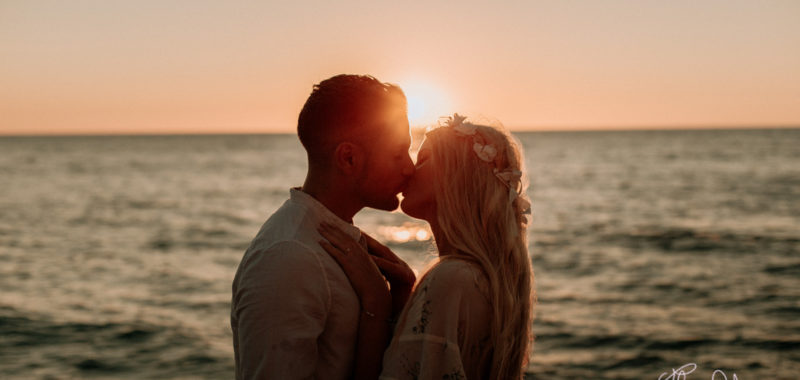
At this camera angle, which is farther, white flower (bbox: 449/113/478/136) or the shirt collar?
white flower (bbox: 449/113/478/136)

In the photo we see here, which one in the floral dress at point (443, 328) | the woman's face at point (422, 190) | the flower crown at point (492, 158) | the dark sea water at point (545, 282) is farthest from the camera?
the dark sea water at point (545, 282)

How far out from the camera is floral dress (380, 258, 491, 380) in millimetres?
2846

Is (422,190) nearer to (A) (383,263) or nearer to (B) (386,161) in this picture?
(B) (386,161)

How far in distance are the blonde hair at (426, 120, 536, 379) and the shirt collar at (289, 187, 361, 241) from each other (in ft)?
1.40

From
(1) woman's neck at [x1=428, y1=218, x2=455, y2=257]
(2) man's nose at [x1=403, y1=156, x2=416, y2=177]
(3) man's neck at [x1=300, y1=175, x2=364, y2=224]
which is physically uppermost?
(2) man's nose at [x1=403, y1=156, x2=416, y2=177]

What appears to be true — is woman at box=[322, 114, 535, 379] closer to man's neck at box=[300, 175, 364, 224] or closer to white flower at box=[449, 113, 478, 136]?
white flower at box=[449, 113, 478, 136]

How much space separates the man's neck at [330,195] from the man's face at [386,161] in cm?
8

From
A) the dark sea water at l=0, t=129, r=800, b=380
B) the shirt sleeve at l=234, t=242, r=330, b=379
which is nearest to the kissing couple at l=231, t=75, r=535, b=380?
the shirt sleeve at l=234, t=242, r=330, b=379

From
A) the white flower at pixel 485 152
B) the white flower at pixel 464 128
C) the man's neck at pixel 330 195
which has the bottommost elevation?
the man's neck at pixel 330 195

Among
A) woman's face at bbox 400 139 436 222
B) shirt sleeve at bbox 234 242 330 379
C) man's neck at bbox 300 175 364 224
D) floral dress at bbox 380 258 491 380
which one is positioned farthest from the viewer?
woman's face at bbox 400 139 436 222

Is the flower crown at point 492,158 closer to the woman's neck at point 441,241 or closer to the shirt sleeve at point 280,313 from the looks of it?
the woman's neck at point 441,241

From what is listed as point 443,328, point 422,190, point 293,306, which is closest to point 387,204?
point 422,190

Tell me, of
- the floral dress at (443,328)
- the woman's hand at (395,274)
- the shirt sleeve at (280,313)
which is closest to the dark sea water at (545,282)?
the woman's hand at (395,274)

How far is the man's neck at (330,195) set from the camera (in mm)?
3098
